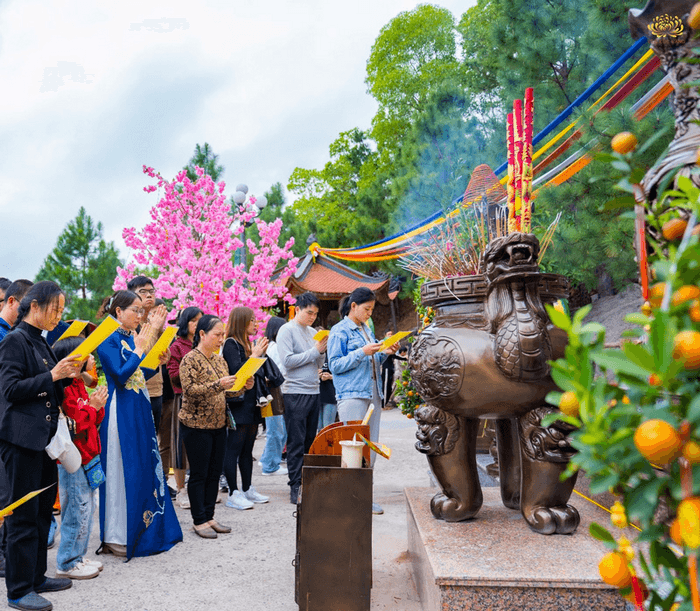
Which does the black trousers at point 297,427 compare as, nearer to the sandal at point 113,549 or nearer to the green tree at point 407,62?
the sandal at point 113,549

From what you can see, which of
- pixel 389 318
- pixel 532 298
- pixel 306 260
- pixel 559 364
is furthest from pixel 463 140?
pixel 559 364

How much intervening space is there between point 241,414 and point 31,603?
1.94 m

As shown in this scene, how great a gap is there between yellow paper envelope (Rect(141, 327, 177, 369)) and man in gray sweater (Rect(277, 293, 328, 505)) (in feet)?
3.56

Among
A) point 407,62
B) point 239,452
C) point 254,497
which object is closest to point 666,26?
point 239,452

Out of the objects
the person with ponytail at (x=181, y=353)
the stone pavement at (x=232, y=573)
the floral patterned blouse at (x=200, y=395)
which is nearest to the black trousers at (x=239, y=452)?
the stone pavement at (x=232, y=573)

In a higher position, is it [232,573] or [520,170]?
[520,170]

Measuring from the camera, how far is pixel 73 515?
2830 mm

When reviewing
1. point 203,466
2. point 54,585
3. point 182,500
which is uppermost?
point 203,466

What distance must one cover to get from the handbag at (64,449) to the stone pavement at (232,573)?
616 millimetres

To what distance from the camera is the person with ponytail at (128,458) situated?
311 cm

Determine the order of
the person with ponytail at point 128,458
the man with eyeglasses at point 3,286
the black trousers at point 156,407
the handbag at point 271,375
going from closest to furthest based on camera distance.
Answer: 1. the person with ponytail at point 128,458
2. the man with eyeglasses at point 3,286
3. the black trousers at point 156,407
4. the handbag at point 271,375

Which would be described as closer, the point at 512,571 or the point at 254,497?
the point at 512,571

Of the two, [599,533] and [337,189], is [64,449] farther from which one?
[337,189]

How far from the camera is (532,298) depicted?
1981 mm
